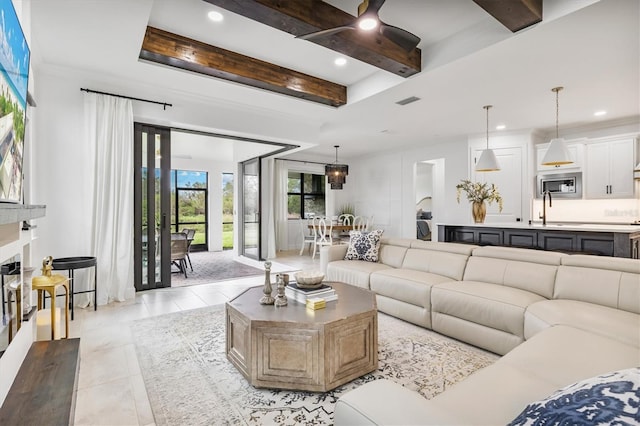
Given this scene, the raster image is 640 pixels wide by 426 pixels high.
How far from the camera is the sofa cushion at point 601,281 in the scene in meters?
2.28

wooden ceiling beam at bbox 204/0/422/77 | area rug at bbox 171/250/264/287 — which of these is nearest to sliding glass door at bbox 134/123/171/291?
area rug at bbox 171/250/264/287

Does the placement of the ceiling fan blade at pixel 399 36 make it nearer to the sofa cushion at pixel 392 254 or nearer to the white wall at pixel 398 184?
the sofa cushion at pixel 392 254

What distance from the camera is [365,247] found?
426 centimetres

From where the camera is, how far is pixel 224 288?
4.70 m

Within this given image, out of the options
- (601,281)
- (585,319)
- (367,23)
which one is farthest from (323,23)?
(601,281)

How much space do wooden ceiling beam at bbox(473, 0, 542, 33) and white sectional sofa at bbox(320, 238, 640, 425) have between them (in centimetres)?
193

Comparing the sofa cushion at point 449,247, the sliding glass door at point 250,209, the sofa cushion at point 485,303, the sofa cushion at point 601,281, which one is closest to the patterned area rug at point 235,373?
the sofa cushion at point 485,303

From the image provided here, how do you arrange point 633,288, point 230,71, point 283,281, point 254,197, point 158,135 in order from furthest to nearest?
point 254,197 < point 158,135 < point 230,71 < point 283,281 < point 633,288

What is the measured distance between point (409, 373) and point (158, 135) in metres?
4.30

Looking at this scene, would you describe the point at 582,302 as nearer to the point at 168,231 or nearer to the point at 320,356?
the point at 320,356

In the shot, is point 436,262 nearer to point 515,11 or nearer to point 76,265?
point 515,11

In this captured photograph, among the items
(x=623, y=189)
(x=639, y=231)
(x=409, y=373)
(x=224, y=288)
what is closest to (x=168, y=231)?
(x=224, y=288)

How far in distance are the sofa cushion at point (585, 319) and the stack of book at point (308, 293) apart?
140 centimetres

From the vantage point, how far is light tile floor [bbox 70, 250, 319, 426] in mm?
1861
